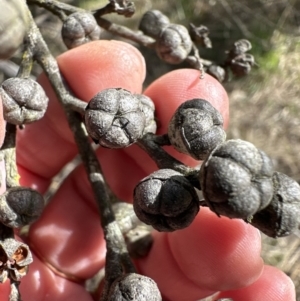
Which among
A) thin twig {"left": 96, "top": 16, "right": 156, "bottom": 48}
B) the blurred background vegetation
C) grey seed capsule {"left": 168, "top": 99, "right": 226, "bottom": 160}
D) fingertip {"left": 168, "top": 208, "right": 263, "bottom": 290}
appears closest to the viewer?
grey seed capsule {"left": 168, "top": 99, "right": 226, "bottom": 160}

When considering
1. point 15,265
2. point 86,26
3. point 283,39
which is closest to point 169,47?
point 86,26

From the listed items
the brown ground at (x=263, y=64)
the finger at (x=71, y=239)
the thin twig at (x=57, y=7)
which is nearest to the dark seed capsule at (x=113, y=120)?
the thin twig at (x=57, y=7)

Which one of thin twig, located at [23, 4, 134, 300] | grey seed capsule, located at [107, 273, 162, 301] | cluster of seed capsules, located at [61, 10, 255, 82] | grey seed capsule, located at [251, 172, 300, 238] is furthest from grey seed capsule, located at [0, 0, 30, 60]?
grey seed capsule, located at [251, 172, 300, 238]

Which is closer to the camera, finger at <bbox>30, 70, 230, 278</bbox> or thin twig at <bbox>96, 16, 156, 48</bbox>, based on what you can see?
thin twig at <bbox>96, 16, 156, 48</bbox>

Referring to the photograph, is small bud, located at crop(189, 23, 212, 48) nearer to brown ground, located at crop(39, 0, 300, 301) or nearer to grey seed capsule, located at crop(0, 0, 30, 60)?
grey seed capsule, located at crop(0, 0, 30, 60)

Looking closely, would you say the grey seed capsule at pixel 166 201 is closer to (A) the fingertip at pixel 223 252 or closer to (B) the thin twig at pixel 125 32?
(A) the fingertip at pixel 223 252

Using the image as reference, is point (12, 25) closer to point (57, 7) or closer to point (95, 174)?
point (57, 7)
